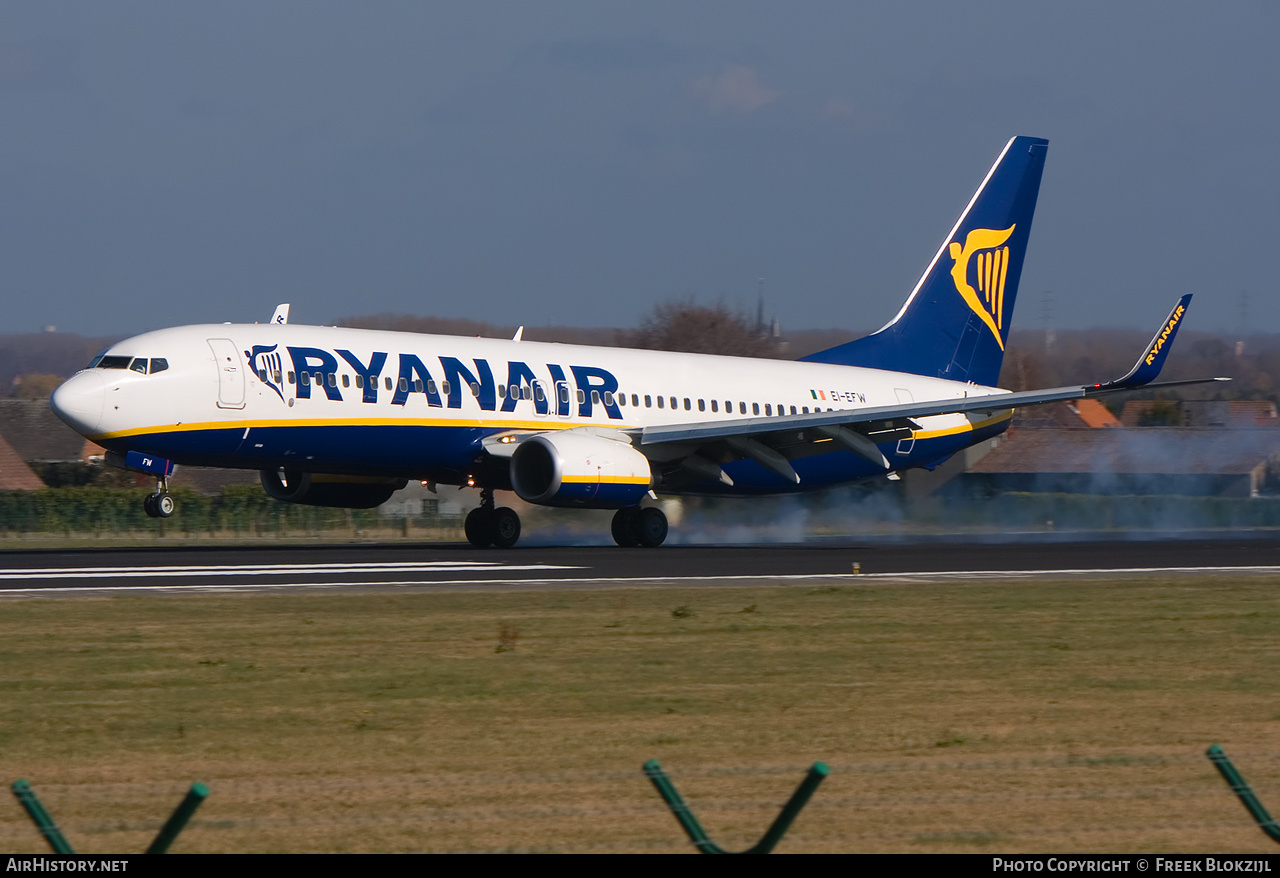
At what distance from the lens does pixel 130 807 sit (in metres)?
10.0

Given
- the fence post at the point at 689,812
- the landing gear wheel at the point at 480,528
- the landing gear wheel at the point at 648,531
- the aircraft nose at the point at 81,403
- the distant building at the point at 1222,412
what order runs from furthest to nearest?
the distant building at the point at 1222,412, the landing gear wheel at the point at 648,531, the landing gear wheel at the point at 480,528, the aircraft nose at the point at 81,403, the fence post at the point at 689,812

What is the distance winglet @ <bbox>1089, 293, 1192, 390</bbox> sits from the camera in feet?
112

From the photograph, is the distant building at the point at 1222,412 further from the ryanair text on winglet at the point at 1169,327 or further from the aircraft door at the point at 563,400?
the aircraft door at the point at 563,400

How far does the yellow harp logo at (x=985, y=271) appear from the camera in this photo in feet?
144

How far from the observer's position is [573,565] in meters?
28.7

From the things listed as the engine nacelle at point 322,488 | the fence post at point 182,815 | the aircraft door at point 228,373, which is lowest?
the engine nacelle at point 322,488

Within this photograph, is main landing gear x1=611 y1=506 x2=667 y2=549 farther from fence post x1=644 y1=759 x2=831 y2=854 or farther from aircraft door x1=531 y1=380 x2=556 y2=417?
fence post x1=644 y1=759 x2=831 y2=854

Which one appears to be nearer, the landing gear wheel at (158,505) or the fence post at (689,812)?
the fence post at (689,812)

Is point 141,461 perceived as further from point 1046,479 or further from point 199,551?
point 1046,479

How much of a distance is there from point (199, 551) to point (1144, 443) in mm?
47353

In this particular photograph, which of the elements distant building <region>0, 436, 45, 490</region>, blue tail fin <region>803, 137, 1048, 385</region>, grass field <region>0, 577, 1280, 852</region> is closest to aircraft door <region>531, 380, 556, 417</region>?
blue tail fin <region>803, 137, 1048, 385</region>

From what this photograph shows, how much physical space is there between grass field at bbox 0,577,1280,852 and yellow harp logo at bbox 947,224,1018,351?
22.1 meters

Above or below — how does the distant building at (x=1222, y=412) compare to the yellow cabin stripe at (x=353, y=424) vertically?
below

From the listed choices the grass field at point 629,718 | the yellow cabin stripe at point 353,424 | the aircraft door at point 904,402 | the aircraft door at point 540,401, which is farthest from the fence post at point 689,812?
the aircraft door at point 904,402
